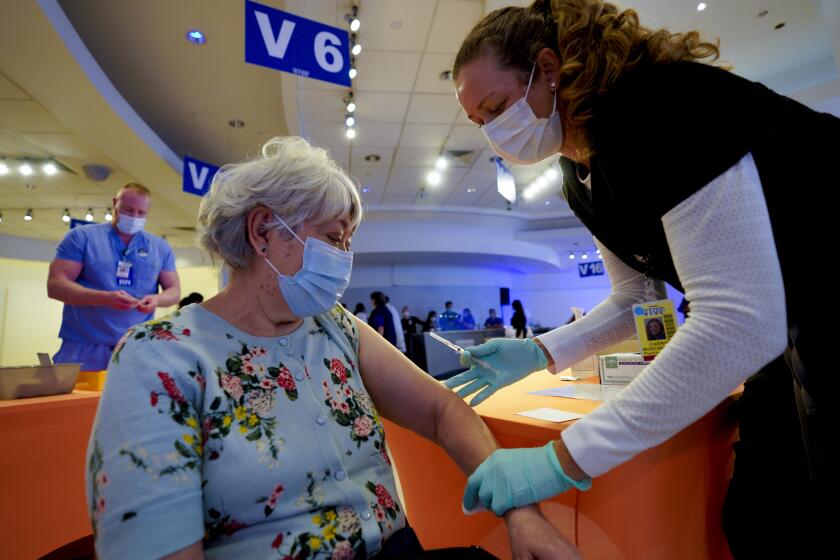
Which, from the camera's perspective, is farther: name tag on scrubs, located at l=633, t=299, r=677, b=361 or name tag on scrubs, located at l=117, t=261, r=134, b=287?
name tag on scrubs, located at l=117, t=261, r=134, b=287

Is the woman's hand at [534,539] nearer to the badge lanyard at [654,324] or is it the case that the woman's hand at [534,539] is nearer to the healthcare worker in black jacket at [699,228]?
the healthcare worker in black jacket at [699,228]

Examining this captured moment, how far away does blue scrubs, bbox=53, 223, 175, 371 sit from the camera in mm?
2230

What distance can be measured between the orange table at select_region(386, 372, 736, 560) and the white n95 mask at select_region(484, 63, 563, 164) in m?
0.62

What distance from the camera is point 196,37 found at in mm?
4422

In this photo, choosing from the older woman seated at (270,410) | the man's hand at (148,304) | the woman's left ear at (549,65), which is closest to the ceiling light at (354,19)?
the man's hand at (148,304)

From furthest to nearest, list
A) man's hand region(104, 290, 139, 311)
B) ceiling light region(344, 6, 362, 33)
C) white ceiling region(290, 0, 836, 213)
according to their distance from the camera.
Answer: white ceiling region(290, 0, 836, 213), ceiling light region(344, 6, 362, 33), man's hand region(104, 290, 139, 311)

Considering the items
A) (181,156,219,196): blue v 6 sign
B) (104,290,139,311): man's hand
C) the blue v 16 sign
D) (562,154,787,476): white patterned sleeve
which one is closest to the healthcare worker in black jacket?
(562,154,787,476): white patterned sleeve

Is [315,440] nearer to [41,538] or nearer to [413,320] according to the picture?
[41,538]

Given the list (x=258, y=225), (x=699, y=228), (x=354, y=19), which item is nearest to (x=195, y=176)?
(x=354, y=19)

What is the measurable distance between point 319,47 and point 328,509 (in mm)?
2923

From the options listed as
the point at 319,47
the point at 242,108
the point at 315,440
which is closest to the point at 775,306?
the point at 315,440

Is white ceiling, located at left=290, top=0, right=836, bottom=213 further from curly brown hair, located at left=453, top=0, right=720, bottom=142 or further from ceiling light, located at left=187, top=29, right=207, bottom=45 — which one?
curly brown hair, located at left=453, top=0, right=720, bottom=142

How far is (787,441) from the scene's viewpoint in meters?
0.84

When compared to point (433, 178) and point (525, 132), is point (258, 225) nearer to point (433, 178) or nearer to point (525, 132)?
point (525, 132)
